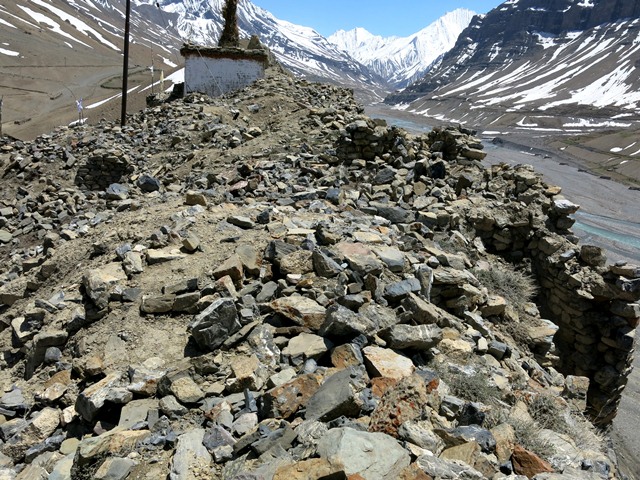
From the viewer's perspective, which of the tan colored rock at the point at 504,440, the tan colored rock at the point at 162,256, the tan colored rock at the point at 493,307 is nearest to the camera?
the tan colored rock at the point at 504,440

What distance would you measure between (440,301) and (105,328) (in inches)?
169

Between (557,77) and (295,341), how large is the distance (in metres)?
176

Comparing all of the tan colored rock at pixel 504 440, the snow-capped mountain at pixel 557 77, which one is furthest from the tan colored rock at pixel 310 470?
the snow-capped mountain at pixel 557 77

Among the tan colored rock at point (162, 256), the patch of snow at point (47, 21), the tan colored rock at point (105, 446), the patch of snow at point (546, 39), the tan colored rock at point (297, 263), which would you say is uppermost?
the patch of snow at point (546, 39)

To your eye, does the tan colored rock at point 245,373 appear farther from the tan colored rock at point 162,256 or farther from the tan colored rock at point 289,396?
the tan colored rock at point 162,256

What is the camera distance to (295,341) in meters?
4.67

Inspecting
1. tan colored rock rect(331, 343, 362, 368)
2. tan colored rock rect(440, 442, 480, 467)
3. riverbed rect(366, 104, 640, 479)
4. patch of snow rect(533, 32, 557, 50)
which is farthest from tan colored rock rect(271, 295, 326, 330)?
patch of snow rect(533, 32, 557, 50)

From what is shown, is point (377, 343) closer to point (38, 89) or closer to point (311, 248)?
point (311, 248)

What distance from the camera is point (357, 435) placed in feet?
10.4

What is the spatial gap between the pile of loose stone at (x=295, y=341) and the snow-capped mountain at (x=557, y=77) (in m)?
109

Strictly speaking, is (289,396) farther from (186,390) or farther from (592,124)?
(592,124)

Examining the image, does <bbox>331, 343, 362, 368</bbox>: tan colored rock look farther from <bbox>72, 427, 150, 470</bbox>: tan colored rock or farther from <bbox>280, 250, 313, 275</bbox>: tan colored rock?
<bbox>72, 427, 150, 470</bbox>: tan colored rock

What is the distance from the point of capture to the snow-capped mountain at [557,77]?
387 ft

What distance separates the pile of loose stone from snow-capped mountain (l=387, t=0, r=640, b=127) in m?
109
